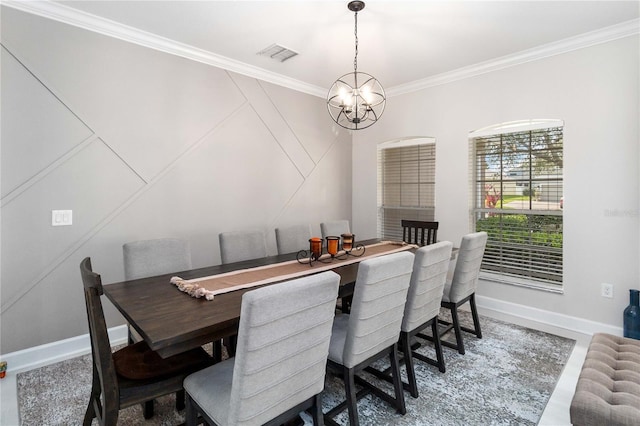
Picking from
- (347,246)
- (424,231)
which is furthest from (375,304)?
(424,231)

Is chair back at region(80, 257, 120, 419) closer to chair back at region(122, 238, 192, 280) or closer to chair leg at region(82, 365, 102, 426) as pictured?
chair leg at region(82, 365, 102, 426)

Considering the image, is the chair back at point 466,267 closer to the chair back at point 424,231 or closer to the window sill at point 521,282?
the chair back at point 424,231

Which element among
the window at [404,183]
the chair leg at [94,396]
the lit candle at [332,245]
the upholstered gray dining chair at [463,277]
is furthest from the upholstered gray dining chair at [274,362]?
the window at [404,183]

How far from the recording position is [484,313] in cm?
375

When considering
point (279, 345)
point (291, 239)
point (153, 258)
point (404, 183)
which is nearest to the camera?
point (279, 345)

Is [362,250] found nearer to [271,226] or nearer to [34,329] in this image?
[271,226]

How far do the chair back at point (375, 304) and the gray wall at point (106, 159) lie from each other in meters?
2.33

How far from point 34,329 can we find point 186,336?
2213mm

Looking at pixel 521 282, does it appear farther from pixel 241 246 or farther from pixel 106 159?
pixel 106 159

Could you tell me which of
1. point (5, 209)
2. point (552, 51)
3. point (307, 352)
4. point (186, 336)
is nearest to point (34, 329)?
point (5, 209)

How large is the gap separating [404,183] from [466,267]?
2255 mm

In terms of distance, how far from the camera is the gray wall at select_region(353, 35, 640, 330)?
2975mm

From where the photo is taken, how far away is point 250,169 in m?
3.95

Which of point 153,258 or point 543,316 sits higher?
point 153,258
